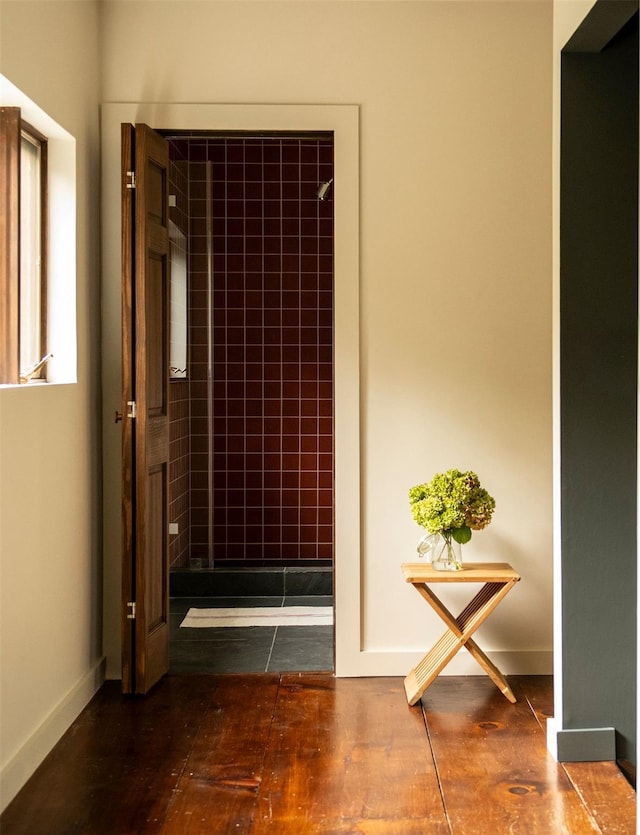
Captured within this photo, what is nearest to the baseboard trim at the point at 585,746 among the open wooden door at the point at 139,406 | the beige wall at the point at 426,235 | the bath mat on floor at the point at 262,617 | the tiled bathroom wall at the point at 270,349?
the beige wall at the point at 426,235

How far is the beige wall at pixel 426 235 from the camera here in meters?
3.70

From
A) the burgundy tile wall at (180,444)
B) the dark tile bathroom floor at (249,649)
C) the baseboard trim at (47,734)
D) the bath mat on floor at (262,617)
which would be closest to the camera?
the baseboard trim at (47,734)

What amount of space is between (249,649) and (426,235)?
211 centimetres

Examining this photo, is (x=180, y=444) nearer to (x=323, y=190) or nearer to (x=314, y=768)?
(x=323, y=190)

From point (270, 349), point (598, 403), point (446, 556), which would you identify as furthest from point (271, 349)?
point (598, 403)

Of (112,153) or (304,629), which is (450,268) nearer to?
(112,153)

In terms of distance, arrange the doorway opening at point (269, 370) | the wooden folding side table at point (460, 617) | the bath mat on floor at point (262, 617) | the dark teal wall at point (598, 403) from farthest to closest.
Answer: the doorway opening at point (269, 370) → the bath mat on floor at point (262, 617) → the wooden folding side table at point (460, 617) → the dark teal wall at point (598, 403)

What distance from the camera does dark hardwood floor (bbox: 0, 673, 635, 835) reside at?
2475 millimetres

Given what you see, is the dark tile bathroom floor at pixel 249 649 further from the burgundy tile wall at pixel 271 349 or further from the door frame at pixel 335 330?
the burgundy tile wall at pixel 271 349

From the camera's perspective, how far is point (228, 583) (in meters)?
5.19

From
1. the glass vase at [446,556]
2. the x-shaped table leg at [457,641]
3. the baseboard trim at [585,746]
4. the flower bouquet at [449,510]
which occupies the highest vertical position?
the flower bouquet at [449,510]

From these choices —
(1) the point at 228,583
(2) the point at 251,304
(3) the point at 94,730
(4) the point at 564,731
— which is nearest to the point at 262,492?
(1) the point at 228,583

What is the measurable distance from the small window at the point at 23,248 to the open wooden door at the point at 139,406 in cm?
32

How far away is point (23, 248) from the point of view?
3150mm
